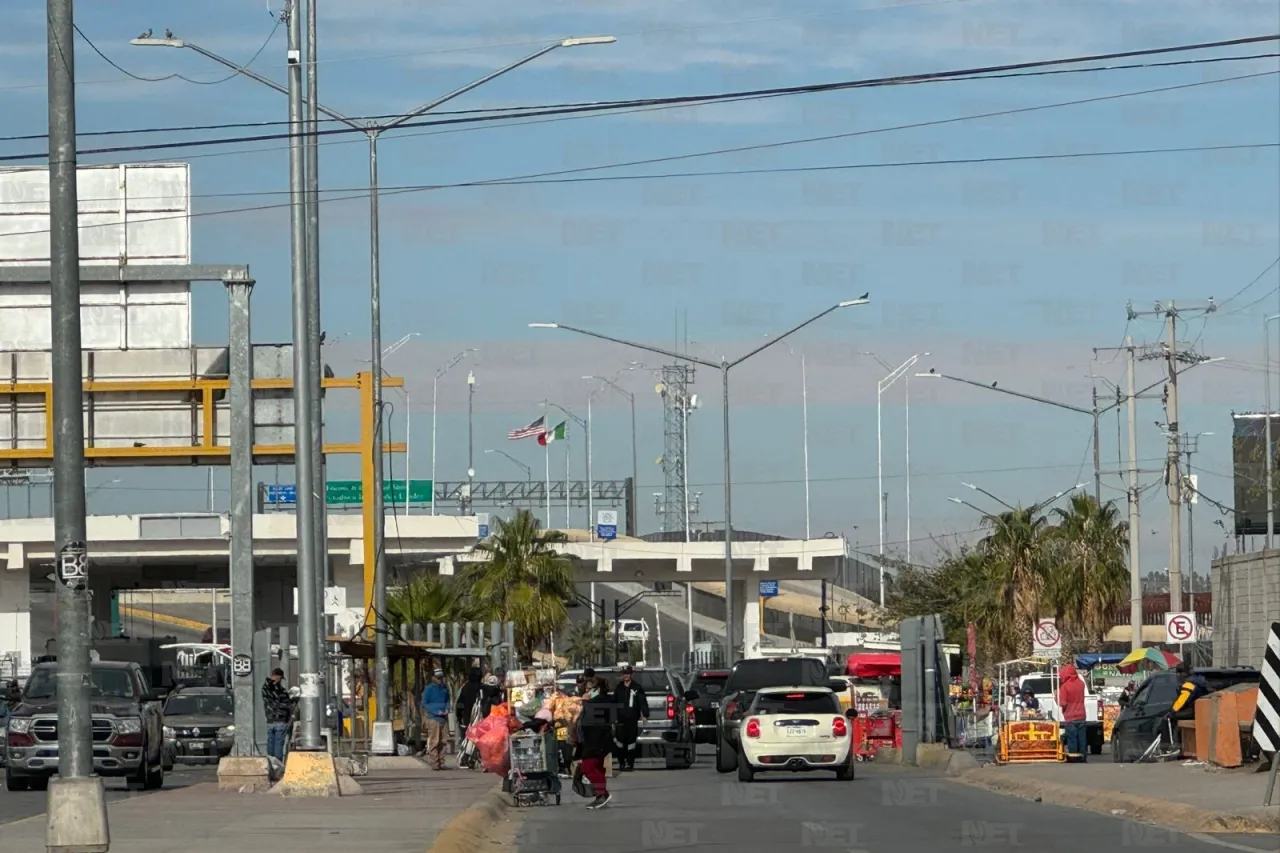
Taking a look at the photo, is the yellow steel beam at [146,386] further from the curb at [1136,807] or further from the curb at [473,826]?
the curb at [1136,807]

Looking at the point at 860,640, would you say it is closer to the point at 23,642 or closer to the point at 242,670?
the point at 23,642

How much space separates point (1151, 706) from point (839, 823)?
13.1m

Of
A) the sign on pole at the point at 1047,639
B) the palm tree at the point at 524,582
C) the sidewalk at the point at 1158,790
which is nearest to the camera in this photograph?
the sidewalk at the point at 1158,790

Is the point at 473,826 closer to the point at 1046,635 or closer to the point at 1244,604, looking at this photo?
the point at 1046,635

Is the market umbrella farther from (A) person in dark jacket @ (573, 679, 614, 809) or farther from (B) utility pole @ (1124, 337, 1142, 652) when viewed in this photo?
(A) person in dark jacket @ (573, 679, 614, 809)

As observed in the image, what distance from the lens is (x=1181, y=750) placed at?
3011cm

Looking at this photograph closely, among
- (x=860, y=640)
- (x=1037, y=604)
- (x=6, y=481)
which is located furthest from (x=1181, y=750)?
(x=6, y=481)

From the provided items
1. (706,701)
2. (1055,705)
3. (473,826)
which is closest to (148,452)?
(473,826)

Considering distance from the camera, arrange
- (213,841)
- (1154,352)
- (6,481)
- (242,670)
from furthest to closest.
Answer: (6,481) < (1154,352) < (242,670) < (213,841)

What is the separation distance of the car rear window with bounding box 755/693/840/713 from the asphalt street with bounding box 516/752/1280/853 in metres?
1.23

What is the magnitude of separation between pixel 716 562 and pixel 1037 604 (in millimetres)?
15987

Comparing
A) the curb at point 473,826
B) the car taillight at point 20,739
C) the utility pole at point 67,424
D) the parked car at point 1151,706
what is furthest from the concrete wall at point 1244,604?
the utility pole at point 67,424

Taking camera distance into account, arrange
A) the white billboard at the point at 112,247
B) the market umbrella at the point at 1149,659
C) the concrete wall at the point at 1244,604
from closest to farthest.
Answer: the white billboard at the point at 112,247, the concrete wall at the point at 1244,604, the market umbrella at the point at 1149,659

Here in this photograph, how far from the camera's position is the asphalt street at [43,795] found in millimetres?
24108
